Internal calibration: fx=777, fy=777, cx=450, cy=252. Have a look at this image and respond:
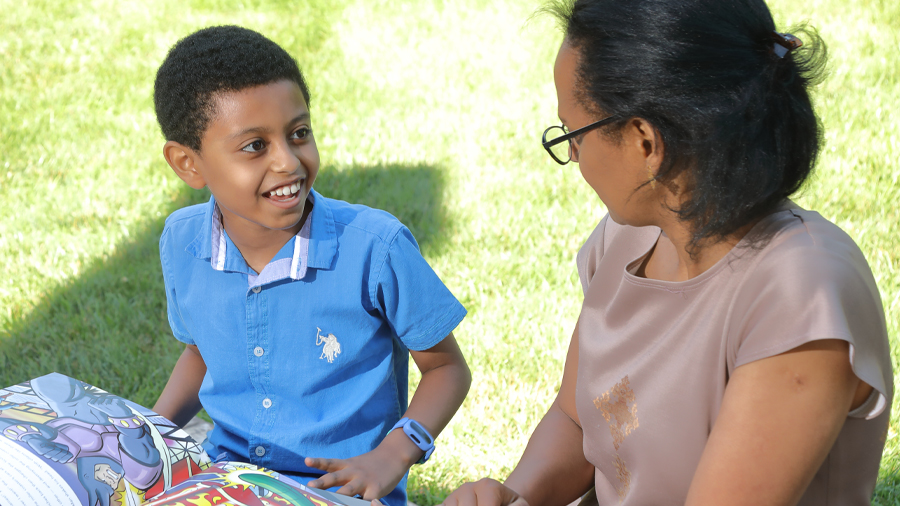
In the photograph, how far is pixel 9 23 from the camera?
6309mm

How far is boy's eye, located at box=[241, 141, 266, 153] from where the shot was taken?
63.9 inches

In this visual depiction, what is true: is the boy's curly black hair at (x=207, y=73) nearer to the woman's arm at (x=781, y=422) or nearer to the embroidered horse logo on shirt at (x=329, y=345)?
the embroidered horse logo on shirt at (x=329, y=345)

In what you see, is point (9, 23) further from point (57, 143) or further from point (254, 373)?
point (254, 373)

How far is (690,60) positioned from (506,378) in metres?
1.92

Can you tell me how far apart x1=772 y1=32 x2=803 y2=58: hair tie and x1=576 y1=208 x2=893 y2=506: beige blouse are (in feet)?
0.80

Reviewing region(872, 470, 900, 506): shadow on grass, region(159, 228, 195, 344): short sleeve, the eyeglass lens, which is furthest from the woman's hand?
region(872, 470, 900, 506): shadow on grass

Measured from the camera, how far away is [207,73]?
1.63 metres

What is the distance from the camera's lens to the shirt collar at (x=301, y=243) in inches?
66.1

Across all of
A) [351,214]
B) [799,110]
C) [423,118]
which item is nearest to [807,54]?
[799,110]

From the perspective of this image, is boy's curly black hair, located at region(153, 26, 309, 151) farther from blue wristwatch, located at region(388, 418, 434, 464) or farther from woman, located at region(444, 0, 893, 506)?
blue wristwatch, located at region(388, 418, 434, 464)

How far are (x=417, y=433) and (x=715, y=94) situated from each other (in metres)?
0.93

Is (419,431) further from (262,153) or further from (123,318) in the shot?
(123,318)

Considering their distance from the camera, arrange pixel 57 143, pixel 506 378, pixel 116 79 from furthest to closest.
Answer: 1. pixel 116 79
2. pixel 57 143
3. pixel 506 378

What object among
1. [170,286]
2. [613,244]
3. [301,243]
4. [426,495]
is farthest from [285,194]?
[426,495]
